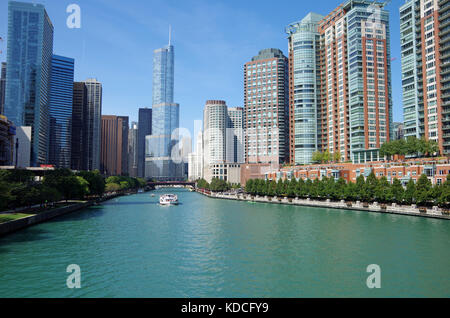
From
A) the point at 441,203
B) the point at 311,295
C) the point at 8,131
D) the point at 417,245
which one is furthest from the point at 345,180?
the point at 8,131

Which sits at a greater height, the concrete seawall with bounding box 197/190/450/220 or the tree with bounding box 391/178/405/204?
the tree with bounding box 391/178/405/204

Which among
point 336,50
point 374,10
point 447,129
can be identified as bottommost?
point 447,129

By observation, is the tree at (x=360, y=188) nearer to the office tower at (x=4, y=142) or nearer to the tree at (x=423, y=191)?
the tree at (x=423, y=191)

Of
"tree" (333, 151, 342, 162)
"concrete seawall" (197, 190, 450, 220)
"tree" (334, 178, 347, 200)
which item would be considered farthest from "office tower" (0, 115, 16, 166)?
"tree" (333, 151, 342, 162)

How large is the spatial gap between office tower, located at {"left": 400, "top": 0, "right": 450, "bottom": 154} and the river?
244ft

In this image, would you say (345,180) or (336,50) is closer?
(345,180)

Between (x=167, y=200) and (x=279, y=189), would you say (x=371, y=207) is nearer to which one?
(x=279, y=189)

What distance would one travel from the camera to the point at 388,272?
4078 centimetres

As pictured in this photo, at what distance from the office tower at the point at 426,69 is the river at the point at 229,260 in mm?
74322

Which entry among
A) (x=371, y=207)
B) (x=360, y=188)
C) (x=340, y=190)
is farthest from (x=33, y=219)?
(x=360, y=188)

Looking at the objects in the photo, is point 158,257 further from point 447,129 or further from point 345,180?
point 447,129

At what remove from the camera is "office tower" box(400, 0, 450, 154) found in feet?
437

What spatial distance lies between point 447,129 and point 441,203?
186ft

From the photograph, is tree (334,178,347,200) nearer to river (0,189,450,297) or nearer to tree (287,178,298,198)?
tree (287,178,298,198)
